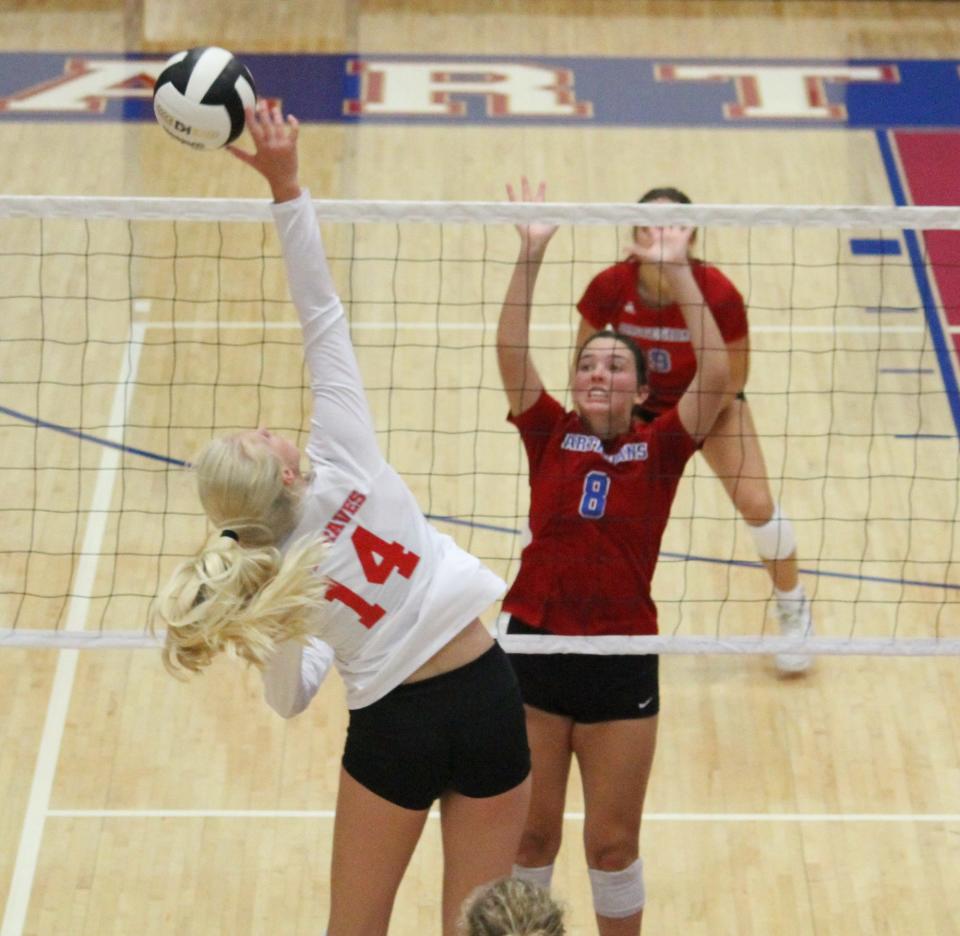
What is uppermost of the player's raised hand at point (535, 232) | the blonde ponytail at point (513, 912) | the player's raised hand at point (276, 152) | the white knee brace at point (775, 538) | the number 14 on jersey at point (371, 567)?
the player's raised hand at point (535, 232)

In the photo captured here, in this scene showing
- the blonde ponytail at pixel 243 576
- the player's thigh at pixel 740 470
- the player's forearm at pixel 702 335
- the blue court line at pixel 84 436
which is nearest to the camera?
the blonde ponytail at pixel 243 576

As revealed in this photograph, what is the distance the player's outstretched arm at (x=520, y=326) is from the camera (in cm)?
480

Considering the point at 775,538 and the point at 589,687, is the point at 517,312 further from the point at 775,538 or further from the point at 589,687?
the point at 775,538

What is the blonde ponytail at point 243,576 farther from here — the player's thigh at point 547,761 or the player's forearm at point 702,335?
the player's forearm at point 702,335

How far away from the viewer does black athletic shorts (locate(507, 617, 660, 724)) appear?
4.85 meters

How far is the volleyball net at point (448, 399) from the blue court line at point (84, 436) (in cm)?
1

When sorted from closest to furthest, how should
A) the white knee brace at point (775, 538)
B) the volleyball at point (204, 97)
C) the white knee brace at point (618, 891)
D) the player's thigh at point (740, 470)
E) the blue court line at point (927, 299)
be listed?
the volleyball at point (204, 97) → the white knee brace at point (618, 891) → the player's thigh at point (740, 470) → the white knee brace at point (775, 538) → the blue court line at point (927, 299)

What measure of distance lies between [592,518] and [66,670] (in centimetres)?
296

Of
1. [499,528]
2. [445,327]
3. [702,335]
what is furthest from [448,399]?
[702,335]

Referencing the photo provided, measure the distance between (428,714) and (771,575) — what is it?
131 inches

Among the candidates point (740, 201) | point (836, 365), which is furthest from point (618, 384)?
point (740, 201)

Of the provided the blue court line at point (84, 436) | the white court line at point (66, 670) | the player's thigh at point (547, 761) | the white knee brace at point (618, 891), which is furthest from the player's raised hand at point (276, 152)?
the blue court line at point (84, 436)

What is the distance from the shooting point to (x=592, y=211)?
197 inches

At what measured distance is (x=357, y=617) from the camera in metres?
3.85
